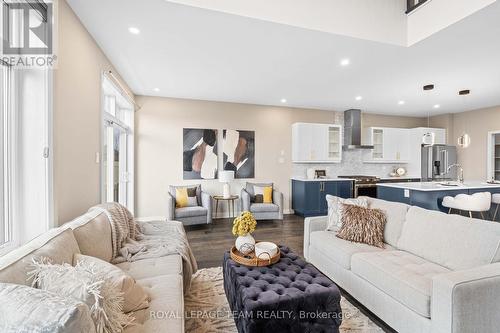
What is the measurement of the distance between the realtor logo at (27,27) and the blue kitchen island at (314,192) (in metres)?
4.68

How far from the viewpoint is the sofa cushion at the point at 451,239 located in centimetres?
170

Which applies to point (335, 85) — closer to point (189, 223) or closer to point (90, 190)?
point (189, 223)

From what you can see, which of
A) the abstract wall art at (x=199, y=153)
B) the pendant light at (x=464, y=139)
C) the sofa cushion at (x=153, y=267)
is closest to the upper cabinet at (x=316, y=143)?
the abstract wall art at (x=199, y=153)

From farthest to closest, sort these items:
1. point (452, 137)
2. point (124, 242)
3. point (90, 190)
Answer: point (452, 137) → point (90, 190) → point (124, 242)

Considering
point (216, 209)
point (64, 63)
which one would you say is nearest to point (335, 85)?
point (216, 209)

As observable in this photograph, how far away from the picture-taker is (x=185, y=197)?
4484 mm

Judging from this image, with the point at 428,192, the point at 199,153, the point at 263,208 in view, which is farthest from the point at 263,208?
the point at 428,192

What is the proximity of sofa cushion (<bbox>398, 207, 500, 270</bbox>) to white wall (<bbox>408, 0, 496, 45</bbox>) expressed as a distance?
1.89 meters

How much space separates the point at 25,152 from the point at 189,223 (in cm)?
276

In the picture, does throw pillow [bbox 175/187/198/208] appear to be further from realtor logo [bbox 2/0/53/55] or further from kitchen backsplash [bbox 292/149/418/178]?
realtor logo [bbox 2/0/53/55]

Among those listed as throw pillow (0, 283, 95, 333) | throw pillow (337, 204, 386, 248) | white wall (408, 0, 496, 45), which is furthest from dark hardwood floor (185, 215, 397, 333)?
white wall (408, 0, 496, 45)

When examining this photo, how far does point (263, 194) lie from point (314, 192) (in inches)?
49.1

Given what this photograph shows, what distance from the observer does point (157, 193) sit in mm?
5016

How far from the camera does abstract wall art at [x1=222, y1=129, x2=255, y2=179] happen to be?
5.34 meters
